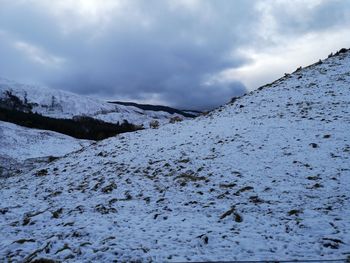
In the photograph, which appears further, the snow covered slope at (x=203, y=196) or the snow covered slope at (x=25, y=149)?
the snow covered slope at (x=25, y=149)

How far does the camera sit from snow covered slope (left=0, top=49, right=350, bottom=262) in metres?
8.55

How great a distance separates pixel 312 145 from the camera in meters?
15.8

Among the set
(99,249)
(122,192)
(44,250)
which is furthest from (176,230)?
(122,192)

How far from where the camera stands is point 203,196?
12.4 m

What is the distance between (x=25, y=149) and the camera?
46.2 metres

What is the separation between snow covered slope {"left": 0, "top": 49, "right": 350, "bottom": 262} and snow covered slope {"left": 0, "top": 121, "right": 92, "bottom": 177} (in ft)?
55.5

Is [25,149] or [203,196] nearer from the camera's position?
[203,196]

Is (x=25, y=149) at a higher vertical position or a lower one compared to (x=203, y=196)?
higher

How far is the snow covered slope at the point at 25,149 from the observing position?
35.7m

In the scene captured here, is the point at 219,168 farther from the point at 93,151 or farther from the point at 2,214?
the point at 93,151

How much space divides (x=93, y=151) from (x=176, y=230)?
1527 cm

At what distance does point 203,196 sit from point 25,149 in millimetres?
41605

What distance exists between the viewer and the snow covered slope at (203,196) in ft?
28.0

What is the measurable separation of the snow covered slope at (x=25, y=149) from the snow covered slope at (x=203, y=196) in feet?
55.5
